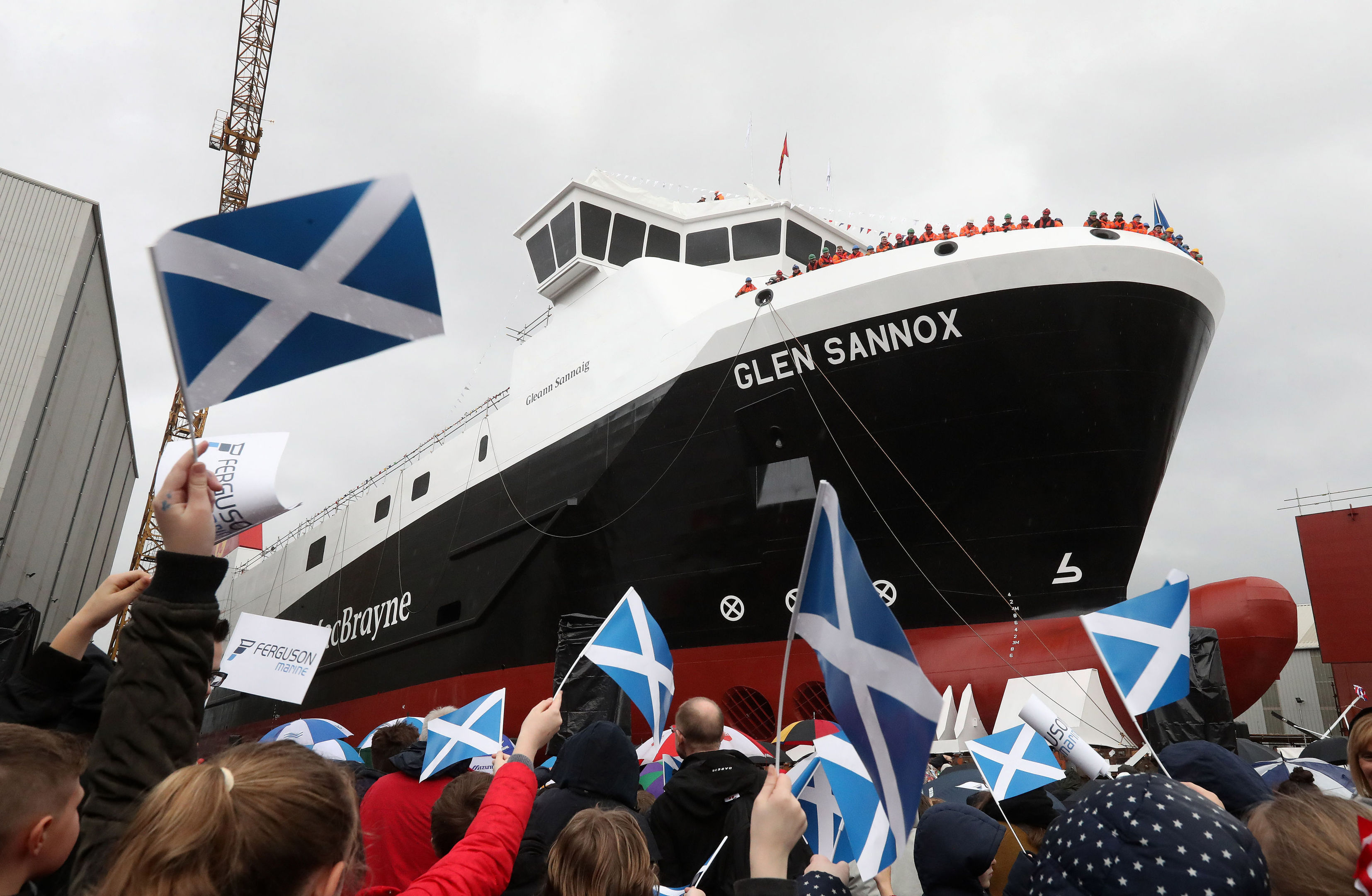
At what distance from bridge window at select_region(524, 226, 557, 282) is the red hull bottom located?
645 cm

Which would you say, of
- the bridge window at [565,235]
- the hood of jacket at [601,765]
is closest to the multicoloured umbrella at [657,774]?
the hood of jacket at [601,765]

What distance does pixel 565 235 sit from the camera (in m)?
12.7

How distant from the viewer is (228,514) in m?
5.50

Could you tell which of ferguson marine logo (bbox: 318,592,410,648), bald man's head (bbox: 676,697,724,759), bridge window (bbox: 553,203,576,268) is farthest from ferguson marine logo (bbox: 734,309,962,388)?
ferguson marine logo (bbox: 318,592,410,648)

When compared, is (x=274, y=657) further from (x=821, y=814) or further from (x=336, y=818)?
(x=336, y=818)

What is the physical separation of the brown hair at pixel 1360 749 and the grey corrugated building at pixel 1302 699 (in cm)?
2928

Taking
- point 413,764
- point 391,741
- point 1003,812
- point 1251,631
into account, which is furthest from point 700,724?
point 1251,631

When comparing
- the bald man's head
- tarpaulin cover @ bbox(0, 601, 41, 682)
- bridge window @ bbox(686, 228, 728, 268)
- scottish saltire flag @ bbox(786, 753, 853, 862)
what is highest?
bridge window @ bbox(686, 228, 728, 268)

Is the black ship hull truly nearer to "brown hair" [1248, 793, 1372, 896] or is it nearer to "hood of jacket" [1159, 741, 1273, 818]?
"hood of jacket" [1159, 741, 1273, 818]

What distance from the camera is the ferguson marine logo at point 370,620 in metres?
14.1

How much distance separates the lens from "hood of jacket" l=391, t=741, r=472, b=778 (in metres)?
3.55

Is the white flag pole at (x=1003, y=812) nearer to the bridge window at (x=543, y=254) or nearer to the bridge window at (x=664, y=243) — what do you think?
the bridge window at (x=664, y=243)

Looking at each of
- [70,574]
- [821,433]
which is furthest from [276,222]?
[70,574]

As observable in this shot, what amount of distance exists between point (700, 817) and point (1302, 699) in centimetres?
3211
